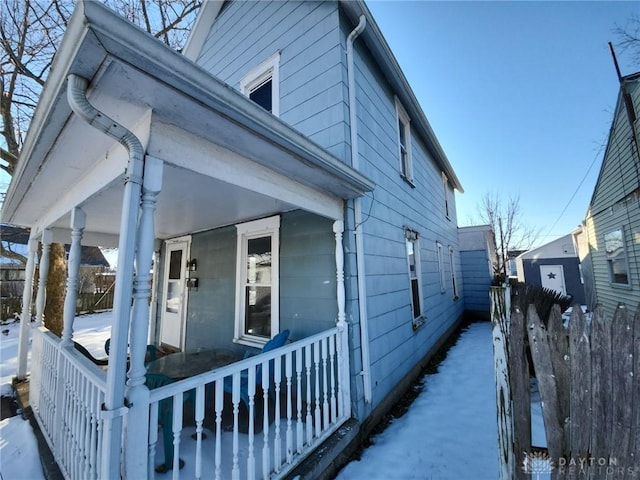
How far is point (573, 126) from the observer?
11.2 metres

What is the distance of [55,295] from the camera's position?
6547 mm

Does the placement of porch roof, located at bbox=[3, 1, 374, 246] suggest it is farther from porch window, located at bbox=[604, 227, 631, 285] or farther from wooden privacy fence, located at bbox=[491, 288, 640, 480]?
porch window, located at bbox=[604, 227, 631, 285]

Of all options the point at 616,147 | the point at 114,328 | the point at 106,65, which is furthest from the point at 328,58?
the point at 616,147

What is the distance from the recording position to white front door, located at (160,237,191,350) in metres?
5.46

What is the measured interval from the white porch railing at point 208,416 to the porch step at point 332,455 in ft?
0.20

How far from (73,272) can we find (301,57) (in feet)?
13.2

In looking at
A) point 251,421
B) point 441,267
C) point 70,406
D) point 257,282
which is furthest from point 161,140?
point 441,267

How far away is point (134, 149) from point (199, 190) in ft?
4.21

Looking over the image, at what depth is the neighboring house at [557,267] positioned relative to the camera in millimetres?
18312

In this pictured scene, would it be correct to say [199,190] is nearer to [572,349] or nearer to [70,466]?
[70,466]

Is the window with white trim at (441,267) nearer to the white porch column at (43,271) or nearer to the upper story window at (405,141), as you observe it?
the upper story window at (405,141)

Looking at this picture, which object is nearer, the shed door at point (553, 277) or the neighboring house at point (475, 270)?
the neighboring house at point (475, 270)

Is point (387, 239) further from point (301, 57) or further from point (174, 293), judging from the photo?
point (174, 293)

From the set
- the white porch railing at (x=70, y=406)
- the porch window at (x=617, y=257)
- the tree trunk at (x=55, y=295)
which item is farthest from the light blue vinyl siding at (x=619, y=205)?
the tree trunk at (x=55, y=295)
